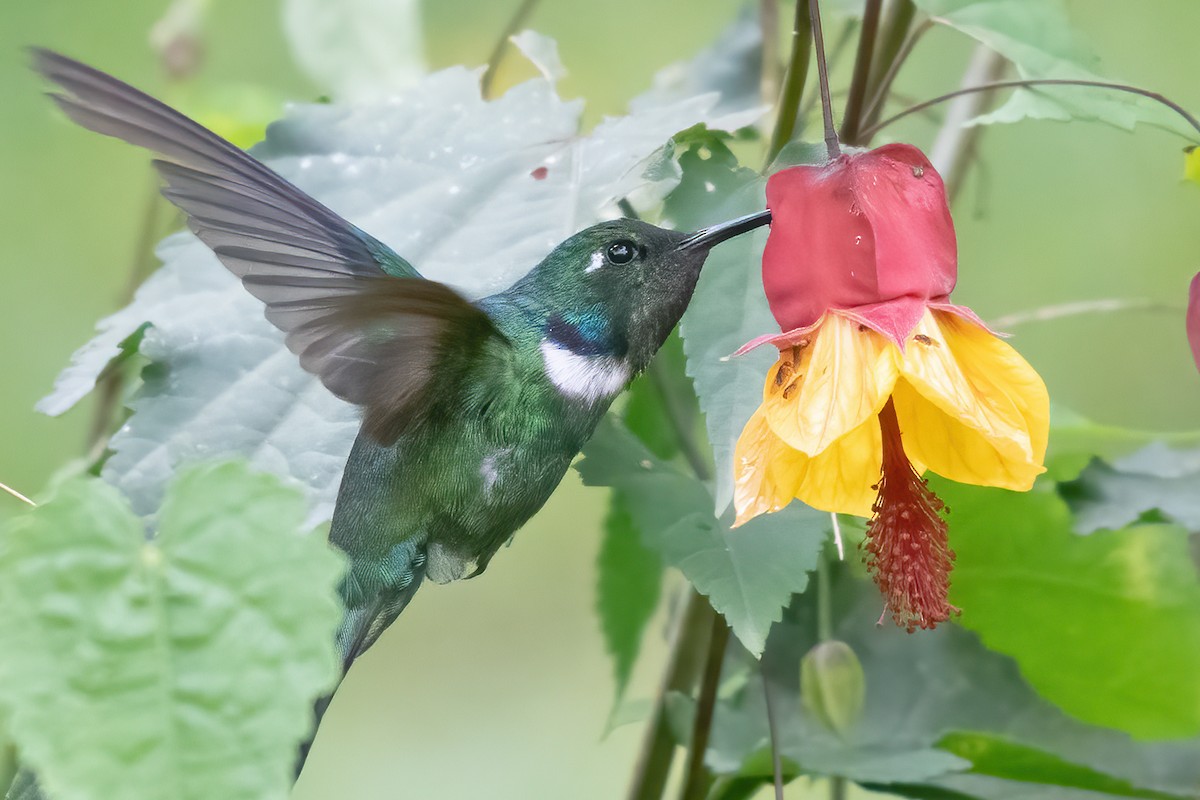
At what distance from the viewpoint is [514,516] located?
568 millimetres

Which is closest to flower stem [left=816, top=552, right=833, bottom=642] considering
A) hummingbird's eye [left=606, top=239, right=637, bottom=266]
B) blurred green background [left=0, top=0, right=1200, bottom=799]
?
hummingbird's eye [left=606, top=239, right=637, bottom=266]

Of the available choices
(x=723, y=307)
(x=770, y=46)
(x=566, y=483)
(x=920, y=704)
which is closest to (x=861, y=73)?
(x=723, y=307)

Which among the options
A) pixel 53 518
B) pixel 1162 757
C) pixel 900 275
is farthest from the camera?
pixel 1162 757

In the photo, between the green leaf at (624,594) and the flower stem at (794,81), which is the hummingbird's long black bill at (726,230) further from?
the green leaf at (624,594)

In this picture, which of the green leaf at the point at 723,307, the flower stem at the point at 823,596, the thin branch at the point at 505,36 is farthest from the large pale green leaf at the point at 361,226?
the flower stem at the point at 823,596

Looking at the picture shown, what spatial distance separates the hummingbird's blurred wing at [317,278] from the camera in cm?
44

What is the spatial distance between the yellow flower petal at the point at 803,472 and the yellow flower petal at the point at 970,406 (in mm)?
29

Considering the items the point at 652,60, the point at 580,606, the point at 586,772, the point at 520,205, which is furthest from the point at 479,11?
the point at 520,205

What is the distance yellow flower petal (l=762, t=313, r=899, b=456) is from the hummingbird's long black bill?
0.07 meters

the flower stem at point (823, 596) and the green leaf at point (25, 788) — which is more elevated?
the green leaf at point (25, 788)

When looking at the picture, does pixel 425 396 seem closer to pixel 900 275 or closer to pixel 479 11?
pixel 900 275

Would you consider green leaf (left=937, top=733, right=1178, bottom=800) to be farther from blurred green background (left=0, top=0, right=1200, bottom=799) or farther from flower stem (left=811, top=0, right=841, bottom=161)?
blurred green background (left=0, top=0, right=1200, bottom=799)

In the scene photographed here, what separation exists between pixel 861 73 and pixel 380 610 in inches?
12.4

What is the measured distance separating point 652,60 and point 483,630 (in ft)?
2.45
